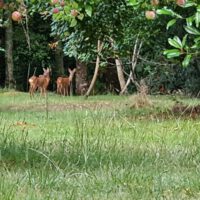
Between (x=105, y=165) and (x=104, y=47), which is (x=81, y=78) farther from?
(x=105, y=165)

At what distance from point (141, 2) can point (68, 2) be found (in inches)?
24.5

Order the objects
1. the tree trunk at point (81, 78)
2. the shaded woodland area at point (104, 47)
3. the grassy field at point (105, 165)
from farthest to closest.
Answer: the tree trunk at point (81, 78) < the shaded woodland area at point (104, 47) < the grassy field at point (105, 165)

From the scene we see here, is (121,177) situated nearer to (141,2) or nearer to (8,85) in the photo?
(141,2)

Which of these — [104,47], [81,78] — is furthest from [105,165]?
[81,78]

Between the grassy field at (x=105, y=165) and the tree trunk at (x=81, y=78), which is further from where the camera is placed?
the tree trunk at (x=81, y=78)

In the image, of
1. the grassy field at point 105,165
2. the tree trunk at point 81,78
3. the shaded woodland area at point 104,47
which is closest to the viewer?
the grassy field at point 105,165

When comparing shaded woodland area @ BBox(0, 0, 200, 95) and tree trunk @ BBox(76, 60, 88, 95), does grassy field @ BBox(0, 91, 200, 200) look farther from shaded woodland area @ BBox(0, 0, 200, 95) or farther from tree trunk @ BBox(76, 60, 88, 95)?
tree trunk @ BBox(76, 60, 88, 95)

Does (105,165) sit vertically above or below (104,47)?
below

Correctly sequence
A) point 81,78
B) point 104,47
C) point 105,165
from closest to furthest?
point 105,165, point 104,47, point 81,78

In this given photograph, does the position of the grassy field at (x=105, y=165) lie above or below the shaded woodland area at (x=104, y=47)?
below

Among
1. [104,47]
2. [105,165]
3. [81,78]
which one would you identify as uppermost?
[104,47]

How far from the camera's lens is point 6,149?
19.3 ft

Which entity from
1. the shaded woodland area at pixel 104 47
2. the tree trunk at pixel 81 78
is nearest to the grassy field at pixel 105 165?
the shaded woodland area at pixel 104 47

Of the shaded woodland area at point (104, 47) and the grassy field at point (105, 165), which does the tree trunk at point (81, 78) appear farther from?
the grassy field at point (105, 165)
